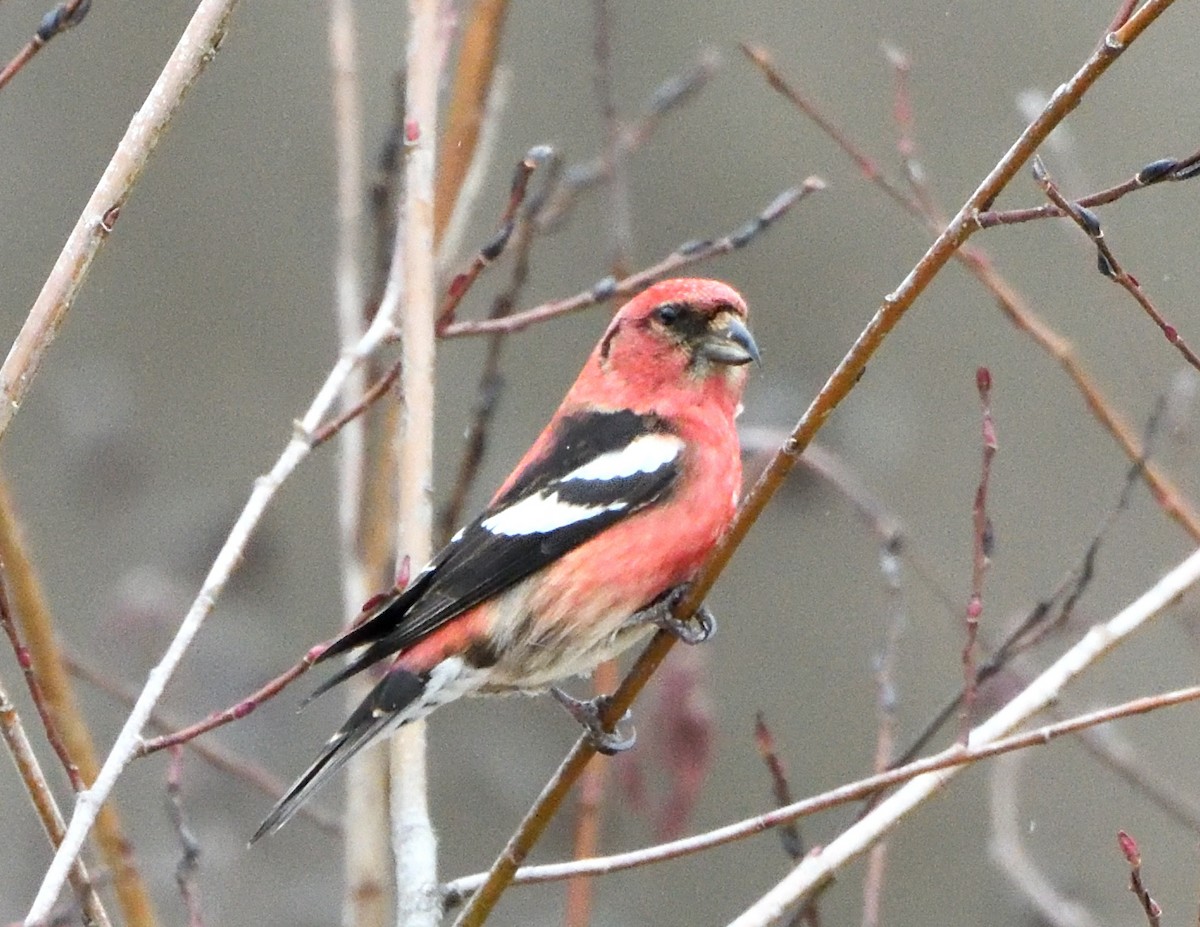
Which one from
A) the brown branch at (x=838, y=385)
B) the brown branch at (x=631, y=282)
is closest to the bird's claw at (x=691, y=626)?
the brown branch at (x=838, y=385)

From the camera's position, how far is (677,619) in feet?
10.0

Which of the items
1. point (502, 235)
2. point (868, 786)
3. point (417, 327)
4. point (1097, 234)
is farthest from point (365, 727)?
point (1097, 234)

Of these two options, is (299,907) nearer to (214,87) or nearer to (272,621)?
(272,621)

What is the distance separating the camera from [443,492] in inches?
276

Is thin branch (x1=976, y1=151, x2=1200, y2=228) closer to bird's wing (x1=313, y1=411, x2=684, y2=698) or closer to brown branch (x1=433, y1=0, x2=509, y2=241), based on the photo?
bird's wing (x1=313, y1=411, x2=684, y2=698)

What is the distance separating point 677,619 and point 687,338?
94 centimetres

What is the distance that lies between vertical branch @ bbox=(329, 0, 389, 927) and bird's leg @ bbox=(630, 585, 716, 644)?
679mm

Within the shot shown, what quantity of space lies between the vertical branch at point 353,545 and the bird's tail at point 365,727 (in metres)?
0.39

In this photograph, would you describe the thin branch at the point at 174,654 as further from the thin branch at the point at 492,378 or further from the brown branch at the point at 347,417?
the thin branch at the point at 492,378

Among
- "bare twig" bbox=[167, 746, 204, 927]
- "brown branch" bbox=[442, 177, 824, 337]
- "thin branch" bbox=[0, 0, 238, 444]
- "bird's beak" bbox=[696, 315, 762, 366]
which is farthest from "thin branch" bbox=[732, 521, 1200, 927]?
"thin branch" bbox=[0, 0, 238, 444]

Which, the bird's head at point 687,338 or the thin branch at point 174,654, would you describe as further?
the bird's head at point 687,338

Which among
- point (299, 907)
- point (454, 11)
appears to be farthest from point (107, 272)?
point (454, 11)

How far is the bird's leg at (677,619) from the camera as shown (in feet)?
A: 10.1

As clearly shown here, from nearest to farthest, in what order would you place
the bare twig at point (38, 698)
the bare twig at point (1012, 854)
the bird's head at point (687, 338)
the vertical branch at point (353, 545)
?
1. the bare twig at point (38, 698)
2. the vertical branch at point (353, 545)
3. the bare twig at point (1012, 854)
4. the bird's head at point (687, 338)
